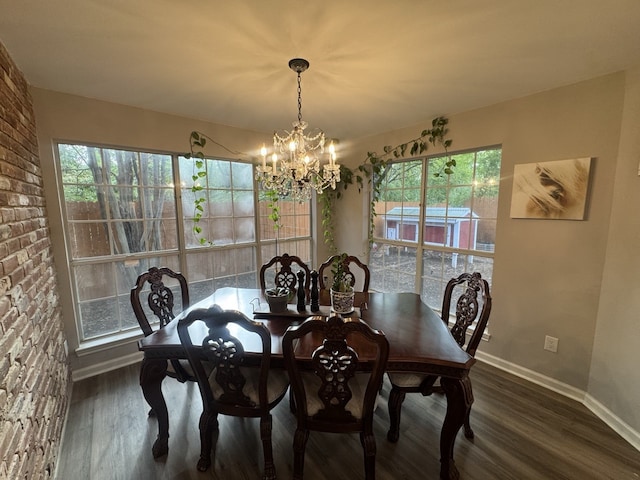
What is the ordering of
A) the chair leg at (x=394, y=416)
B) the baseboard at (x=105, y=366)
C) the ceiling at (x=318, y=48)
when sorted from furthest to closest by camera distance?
1. the baseboard at (x=105, y=366)
2. the chair leg at (x=394, y=416)
3. the ceiling at (x=318, y=48)

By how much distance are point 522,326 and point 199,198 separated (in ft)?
11.2

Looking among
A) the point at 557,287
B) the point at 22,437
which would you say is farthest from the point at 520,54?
the point at 22,437

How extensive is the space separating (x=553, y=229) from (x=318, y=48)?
87.7 inches

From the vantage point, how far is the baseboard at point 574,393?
1.76 m

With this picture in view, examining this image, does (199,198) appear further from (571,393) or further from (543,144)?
(571,393)

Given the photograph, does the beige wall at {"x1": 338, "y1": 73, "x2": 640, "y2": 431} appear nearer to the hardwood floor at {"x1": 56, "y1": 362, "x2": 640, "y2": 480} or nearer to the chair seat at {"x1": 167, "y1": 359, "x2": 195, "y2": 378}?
the hardwood floor at {"x1": 56, "y1": 362, "x2": 640, "y2": 480}

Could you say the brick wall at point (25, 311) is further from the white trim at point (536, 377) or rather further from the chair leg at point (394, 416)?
the white trim at point (536, 377)

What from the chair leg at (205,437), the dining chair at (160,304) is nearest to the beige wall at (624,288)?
the chair leg at (205,437)

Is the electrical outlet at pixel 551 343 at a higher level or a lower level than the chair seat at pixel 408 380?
lower

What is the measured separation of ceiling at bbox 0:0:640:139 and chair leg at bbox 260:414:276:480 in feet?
6.80

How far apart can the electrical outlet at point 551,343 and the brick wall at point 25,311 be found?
3274mm

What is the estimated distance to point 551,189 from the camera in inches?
83.8

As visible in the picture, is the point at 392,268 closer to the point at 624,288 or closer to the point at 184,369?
the point at 624,288

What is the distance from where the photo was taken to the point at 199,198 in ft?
9.76
